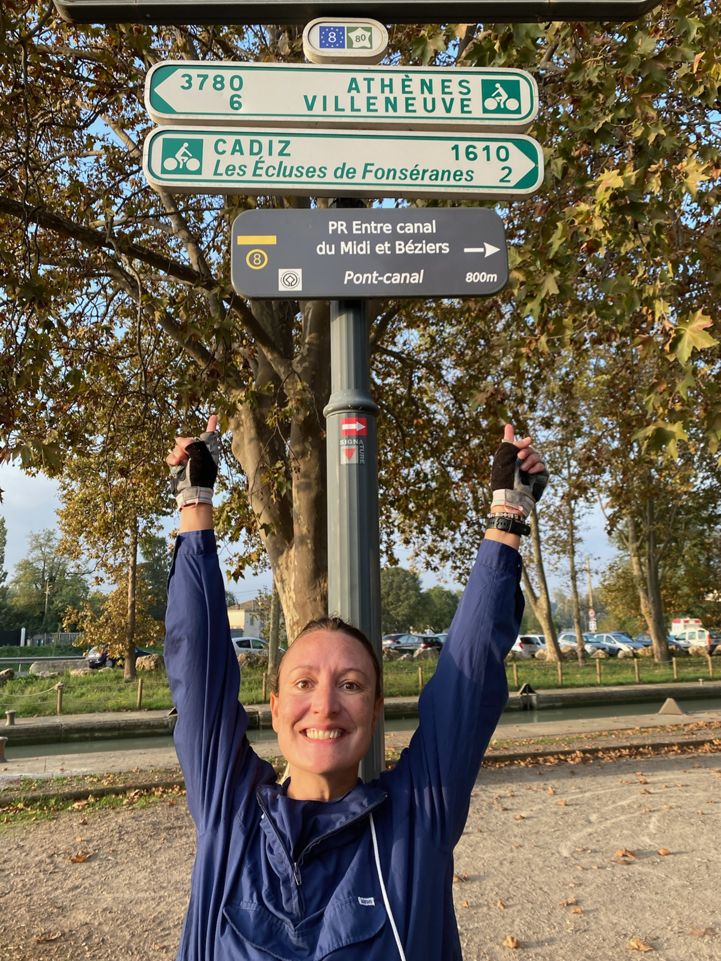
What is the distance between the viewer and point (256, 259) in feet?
7.23

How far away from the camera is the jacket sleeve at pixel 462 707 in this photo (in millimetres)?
1634

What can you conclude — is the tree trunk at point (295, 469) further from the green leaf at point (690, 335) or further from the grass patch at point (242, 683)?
the grass patch at point (242, 683)

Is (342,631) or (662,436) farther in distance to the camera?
(662,436)

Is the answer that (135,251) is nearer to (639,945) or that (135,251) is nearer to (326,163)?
(326,163)

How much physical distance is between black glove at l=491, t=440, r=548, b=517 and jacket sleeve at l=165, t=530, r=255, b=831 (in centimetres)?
69

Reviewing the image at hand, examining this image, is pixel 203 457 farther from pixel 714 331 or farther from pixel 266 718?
pixel 266 718

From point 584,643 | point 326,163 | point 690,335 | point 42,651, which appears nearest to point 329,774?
point 326,163

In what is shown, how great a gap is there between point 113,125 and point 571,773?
9.87 metres

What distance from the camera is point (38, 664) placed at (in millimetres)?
35594

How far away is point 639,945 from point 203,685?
3917mm

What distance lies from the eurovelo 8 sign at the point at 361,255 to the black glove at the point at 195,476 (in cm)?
50

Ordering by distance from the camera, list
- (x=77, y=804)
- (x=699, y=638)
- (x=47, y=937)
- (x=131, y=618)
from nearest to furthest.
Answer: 1. (x=47, y=937)
2. (x=77, y=804)
3. (x=131, y=618)
4. (x=699, y=638)

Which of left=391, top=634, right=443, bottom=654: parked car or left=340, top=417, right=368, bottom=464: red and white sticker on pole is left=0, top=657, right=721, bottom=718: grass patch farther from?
left=340, top=417, right=368, bottom=464: red and white sticker on pole

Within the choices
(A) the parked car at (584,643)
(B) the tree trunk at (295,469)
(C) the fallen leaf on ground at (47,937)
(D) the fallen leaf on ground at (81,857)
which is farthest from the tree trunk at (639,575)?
(C) the fallen leaf on ground at (47,937)
